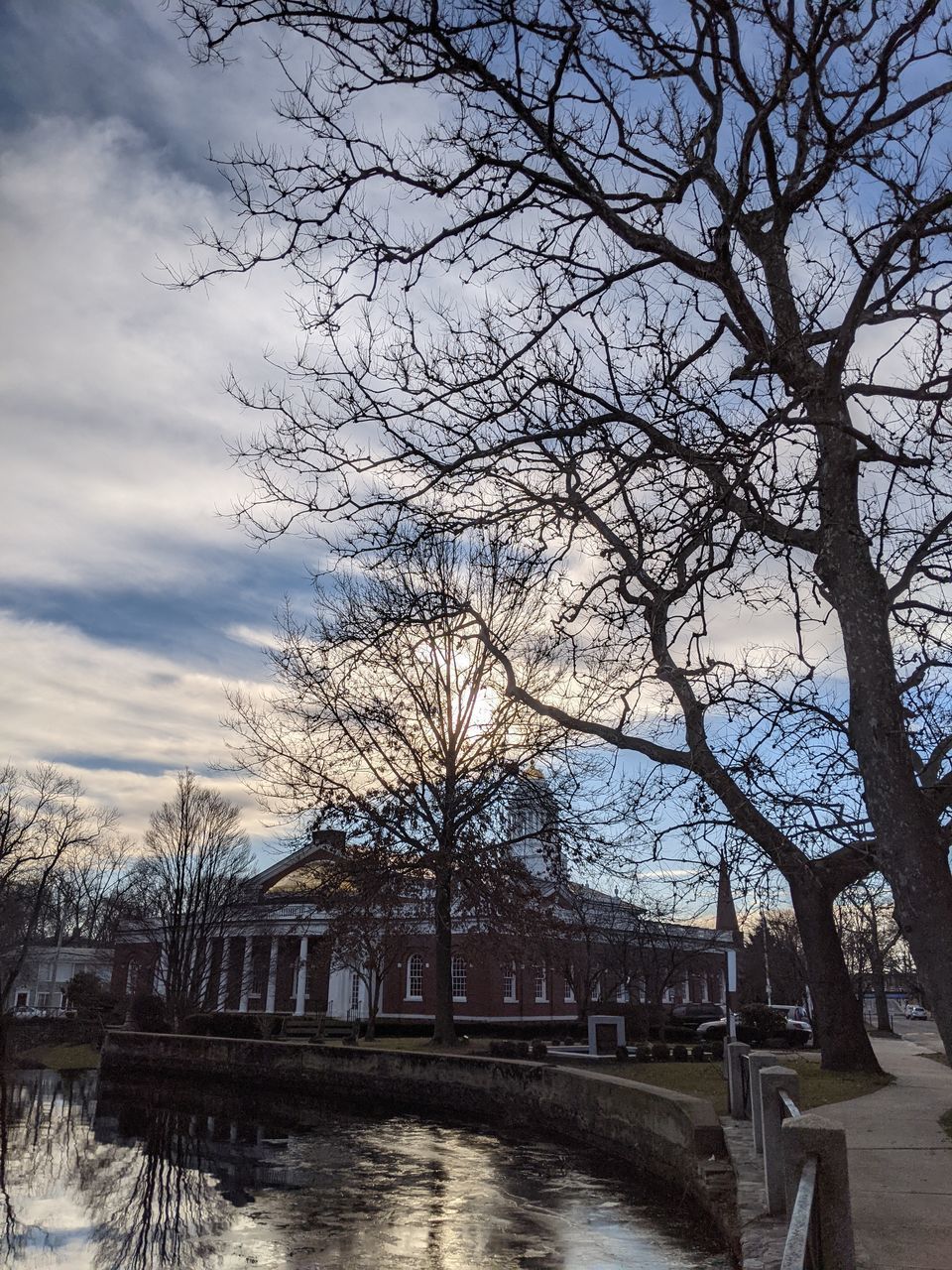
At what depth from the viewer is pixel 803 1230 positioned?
3.79 meters

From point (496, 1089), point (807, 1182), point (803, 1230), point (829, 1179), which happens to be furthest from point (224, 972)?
point (803, 1230)

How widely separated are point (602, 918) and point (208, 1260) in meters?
31.9

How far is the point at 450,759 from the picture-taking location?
27.1 metres

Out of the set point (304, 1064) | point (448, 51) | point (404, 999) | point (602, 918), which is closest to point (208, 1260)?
point (448, 51)

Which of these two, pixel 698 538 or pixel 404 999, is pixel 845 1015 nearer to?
pixel 698 538

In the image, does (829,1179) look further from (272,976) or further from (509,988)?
(272,976)

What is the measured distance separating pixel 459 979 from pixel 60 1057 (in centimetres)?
1876

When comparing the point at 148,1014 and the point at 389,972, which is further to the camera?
the point at 389,972

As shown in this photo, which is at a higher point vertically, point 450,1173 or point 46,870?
point 46,870

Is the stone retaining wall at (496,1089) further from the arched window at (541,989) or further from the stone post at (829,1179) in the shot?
the arched window at (541,989)

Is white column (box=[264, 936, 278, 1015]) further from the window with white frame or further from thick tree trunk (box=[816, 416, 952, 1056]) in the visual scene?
thick tree trunk (box=[816, 416, 952, 1056])

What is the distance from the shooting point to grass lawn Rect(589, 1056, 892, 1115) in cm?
1497

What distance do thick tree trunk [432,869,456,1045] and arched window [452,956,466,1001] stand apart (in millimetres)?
21158

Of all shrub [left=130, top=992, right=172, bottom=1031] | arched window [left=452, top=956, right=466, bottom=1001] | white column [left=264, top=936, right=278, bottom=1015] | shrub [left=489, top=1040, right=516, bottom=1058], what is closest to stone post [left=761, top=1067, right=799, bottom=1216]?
shrub [left=489, top=1040, right=516, bottom=1058]
